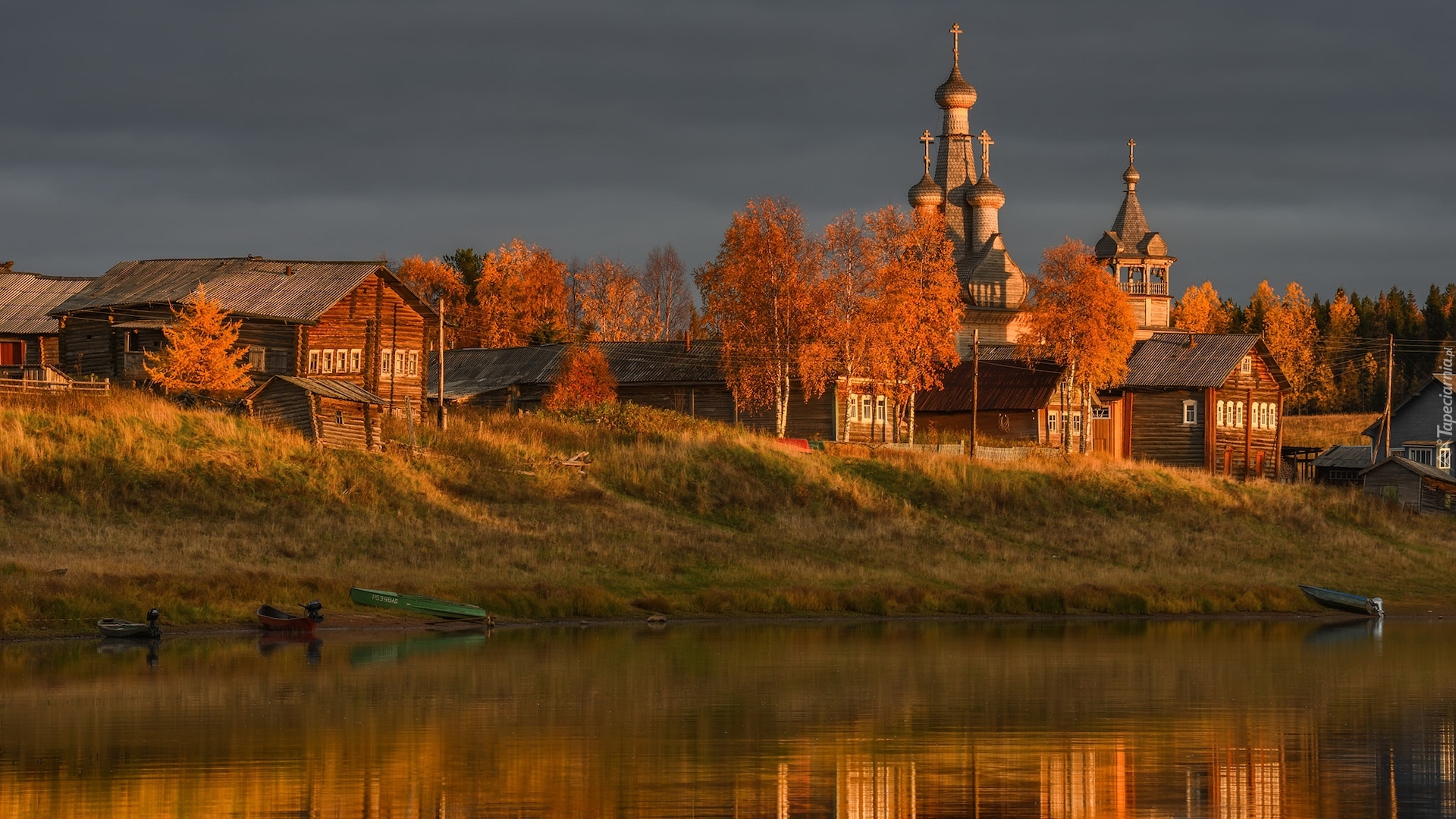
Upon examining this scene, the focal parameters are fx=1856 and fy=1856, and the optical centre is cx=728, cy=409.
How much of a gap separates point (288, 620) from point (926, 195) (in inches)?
2740

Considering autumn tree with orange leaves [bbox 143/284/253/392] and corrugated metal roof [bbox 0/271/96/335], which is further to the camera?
corrugated metal roof [bbox 0/271/96/335]

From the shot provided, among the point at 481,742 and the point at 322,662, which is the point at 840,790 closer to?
the point at 481,742

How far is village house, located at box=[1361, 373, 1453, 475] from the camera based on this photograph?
88.1 m

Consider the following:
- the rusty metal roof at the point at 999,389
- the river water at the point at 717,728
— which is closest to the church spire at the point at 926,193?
the rusty metal roof at the point at 999,389

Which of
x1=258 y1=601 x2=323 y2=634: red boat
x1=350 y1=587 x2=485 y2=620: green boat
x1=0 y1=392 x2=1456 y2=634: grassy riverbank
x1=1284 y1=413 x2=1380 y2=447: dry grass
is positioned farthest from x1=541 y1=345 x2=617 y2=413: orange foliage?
x1=1284 y1=413 x2=1380 y2=447: dry grass

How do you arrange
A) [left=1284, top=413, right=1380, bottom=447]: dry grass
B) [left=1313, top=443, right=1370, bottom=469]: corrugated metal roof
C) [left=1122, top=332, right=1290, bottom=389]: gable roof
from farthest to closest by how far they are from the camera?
[left=1284, top=413, right=1380, bottom=447]: dry grass
[left=1313, top=443, right=1370, bottom=469]: corrugated metal roof
[left=1122, top=332, right=1290, bottom=389]: gable roof

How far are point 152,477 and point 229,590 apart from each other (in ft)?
37.2

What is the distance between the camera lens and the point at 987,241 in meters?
103

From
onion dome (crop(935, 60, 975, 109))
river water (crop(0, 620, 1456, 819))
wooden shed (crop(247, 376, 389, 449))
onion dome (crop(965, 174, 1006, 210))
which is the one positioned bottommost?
river water (crop(0, 620, 1456, 819))

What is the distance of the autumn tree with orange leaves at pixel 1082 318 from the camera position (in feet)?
261

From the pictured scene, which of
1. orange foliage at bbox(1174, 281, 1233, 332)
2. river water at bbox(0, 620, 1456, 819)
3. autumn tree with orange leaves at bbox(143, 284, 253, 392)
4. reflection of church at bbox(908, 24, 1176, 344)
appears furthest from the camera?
orange foliage at bbox(1174, 281, 1233, 332)

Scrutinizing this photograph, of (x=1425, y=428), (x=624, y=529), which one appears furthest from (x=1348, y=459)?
(x=624, y=529)

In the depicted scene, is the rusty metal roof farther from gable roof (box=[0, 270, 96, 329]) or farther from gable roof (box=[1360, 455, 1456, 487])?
gable roof (box=[0, 270, 96, 329])

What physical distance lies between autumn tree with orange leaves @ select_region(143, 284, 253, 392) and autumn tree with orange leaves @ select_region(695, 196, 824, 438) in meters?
20.0
